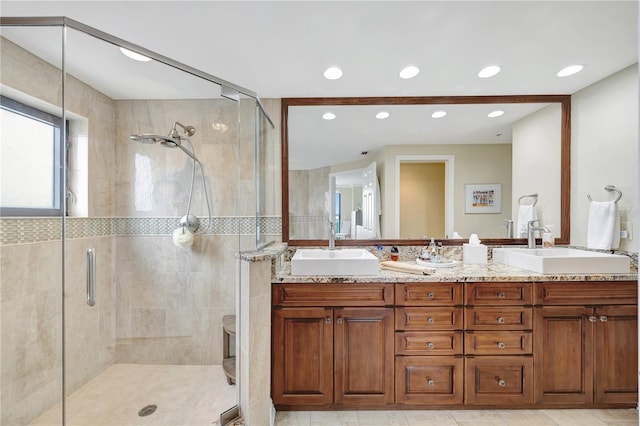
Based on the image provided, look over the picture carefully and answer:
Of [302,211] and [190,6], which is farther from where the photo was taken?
[302,211]

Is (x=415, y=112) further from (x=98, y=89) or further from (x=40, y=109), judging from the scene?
(x=40, y=109)

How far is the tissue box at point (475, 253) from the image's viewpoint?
2.16m

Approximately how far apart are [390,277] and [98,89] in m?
2.26

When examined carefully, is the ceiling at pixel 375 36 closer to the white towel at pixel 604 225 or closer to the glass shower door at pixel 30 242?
the glass shower door at pixel 30 242

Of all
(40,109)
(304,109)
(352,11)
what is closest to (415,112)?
(304,109)

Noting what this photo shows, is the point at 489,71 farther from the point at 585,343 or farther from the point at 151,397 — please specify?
the point at 151,397

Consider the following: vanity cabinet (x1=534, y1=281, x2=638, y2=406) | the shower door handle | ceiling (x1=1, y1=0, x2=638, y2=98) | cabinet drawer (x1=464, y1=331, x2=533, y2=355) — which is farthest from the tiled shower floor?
ceiling (x1=1, y1=0, x2=638, y2=98)

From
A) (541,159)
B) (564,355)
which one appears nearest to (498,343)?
(564,355)

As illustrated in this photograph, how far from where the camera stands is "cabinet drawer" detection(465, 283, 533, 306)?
1761mm

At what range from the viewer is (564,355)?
69.2 inches

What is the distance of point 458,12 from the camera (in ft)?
4.46

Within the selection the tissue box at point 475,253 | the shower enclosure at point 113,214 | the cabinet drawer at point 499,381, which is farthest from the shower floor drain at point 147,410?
the tissue box at point 475,253

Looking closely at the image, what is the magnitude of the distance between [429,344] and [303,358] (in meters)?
0.81

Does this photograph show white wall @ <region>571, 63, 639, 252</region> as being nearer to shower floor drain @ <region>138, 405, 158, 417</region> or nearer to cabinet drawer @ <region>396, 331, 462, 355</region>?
cabinet drawer @ <region>396, 331, 462, 355</region>
